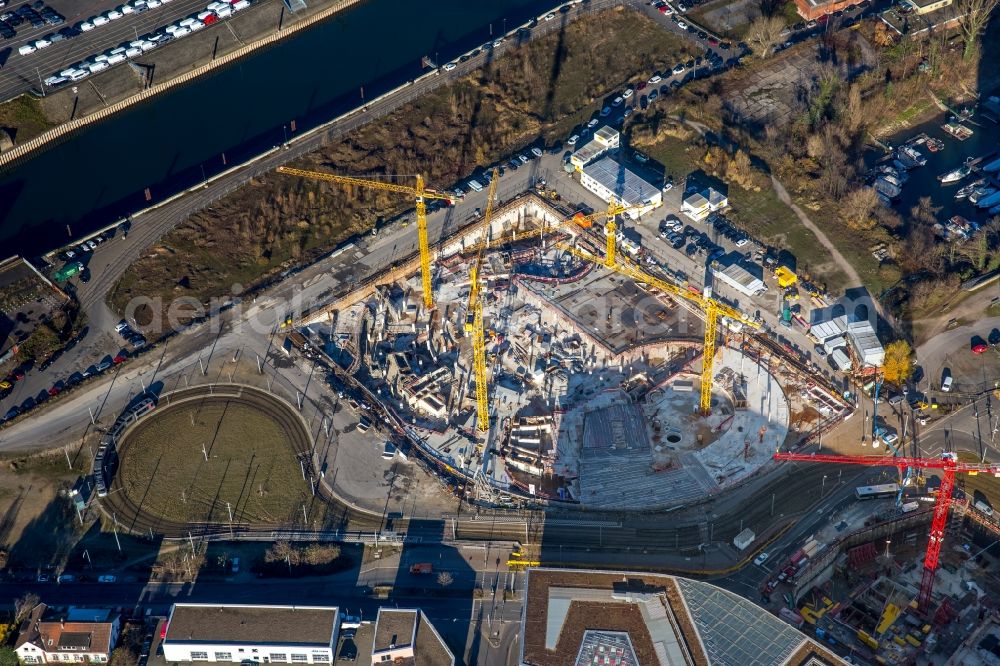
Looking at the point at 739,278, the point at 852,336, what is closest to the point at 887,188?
the point at 739,278

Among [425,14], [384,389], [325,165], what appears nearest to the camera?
[384,389]

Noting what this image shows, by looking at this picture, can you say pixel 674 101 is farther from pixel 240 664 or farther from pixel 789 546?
pixel 240 664

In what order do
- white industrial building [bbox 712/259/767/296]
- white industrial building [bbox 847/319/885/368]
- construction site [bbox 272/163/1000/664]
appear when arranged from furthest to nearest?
white industrial building [bbox 712/259/767/296]
white industrial building [bbox 847/319/885/368]
construction site [bbox 272/163/1000/664]

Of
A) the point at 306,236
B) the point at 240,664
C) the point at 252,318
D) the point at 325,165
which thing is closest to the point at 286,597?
the point at 240,664

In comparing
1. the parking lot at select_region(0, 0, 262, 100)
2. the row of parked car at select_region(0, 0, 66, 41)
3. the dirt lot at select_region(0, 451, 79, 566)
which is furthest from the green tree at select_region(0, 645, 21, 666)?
the row of parked car at select_region(0, 0, 66, 41)

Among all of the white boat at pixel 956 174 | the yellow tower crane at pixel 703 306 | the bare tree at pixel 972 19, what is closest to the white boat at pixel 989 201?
the white boat at pixel 956 174

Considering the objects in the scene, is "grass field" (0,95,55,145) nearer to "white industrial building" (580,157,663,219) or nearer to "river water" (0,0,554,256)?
"river water" (0,0,554,256)

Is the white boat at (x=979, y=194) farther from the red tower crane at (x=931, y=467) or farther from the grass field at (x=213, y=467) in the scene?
the grass field at (x=213, y=467)
